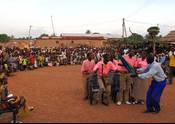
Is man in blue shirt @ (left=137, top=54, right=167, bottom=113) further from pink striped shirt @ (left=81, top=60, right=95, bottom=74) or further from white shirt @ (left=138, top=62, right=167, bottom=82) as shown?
pink striped shirt @ (left=81, top=60, right=95, bottom=74)

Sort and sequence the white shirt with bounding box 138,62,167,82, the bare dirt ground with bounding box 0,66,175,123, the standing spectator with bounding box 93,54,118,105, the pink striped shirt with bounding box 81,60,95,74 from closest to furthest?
the bare dirt ground with bounding box 0,66,175,123 < the white shirt with bounding box 138,62,167,82 < the standing spectator with bounding box 93,54,118,105 < the pink striped shirt with bounding box 81,60,95,74

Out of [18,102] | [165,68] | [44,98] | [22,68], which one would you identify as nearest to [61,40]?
[22,68]

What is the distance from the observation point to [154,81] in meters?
10.8

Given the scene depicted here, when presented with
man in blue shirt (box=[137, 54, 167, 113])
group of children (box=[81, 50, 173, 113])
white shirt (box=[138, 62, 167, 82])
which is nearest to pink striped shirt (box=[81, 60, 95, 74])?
group of children (box=[81, 50, 173, 113])

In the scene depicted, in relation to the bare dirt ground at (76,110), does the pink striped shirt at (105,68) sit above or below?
above

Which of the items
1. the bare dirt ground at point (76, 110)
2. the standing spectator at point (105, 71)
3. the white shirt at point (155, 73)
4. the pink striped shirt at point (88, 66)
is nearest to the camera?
the bare dirt ground at point (76, 110)

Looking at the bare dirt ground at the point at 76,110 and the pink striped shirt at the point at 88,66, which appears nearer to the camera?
the bare dirt ground at the point at 76,110

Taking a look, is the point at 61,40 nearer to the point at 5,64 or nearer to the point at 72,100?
the point at 5,64

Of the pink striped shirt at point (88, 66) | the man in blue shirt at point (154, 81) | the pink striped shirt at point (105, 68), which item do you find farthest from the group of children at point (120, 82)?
the man in blue shirt at point (154, 81)

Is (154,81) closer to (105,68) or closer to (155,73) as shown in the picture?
(155,73)

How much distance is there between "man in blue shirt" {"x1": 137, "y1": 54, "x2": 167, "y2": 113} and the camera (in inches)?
420

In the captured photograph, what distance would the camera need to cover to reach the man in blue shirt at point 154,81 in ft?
35.0

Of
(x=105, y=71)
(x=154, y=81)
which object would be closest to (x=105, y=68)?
(x=105, y=71)

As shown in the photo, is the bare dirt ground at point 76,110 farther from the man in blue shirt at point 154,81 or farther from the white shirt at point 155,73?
the white shirt at point 155,73
